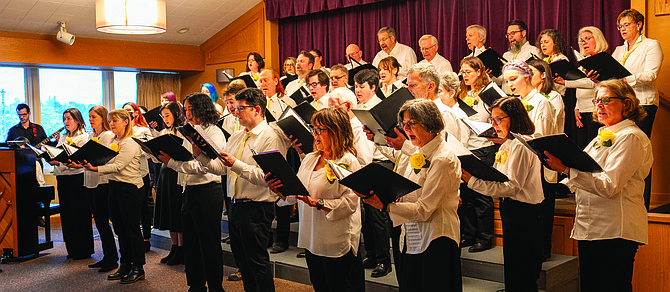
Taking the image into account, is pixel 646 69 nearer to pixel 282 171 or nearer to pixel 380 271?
pixel 380 271

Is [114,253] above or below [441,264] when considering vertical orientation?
below

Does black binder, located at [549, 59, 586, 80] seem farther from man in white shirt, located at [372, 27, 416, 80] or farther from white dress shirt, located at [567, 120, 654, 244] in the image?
man in white shirt, located at [372, 27, 416, 80]

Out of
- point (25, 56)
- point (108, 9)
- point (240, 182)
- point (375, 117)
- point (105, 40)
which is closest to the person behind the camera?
point (375, 117)

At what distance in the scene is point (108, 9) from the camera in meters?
5.94

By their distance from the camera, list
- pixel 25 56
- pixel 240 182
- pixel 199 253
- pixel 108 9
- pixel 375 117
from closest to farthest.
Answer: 1. pixel 375 117
2. pixel 240 182
3. pixel 199 253
4. pixel 108 9
5. pixel 25 56

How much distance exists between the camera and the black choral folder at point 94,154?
Answer: 4.34 meters

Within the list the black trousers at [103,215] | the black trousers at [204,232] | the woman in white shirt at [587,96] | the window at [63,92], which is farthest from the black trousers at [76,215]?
the woman in white shirt at [587,96]

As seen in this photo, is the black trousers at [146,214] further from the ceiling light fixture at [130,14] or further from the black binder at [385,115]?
the black binder at [385,115]

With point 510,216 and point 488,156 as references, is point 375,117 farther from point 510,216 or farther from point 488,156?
point 488,156

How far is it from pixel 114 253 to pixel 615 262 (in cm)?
410

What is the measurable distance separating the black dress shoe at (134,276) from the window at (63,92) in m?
5.39

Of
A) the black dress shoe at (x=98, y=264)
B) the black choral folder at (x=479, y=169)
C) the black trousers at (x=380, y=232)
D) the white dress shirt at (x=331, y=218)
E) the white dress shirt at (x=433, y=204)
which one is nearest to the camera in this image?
the white dress shirt at (x=433, y=204)

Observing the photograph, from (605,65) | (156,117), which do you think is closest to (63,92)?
(156,117)

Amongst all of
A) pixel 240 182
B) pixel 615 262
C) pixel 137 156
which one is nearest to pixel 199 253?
pixel 240 182
